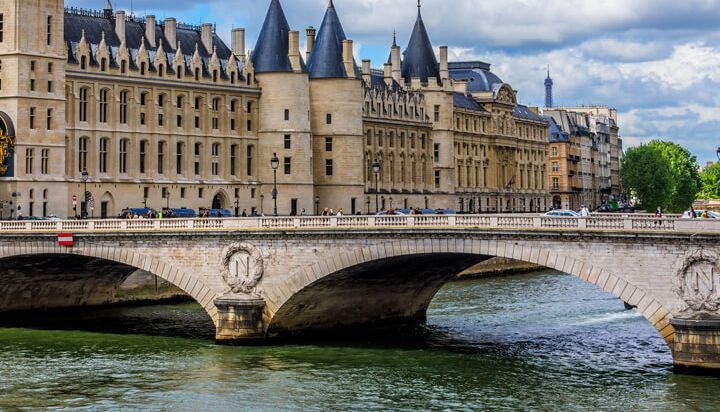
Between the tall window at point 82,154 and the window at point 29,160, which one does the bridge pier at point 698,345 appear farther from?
the tall window at point 82,154

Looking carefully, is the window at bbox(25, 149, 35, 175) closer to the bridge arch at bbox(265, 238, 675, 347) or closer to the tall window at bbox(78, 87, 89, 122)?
the tall window at bbox(78, 87, 89, 122)

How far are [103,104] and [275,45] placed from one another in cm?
1532

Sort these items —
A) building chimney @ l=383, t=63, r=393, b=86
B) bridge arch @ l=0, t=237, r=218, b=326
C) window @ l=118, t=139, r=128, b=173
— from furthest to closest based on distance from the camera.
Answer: building chimney @ l=383, t=63, r=393, b=86 < window @ l=118, t=139, r=128, b=173 < bridge arch @ l=0, t=237, r=218, b=326

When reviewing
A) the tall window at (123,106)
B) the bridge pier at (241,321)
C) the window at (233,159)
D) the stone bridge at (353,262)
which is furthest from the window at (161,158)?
the bridge pier at (241,321)

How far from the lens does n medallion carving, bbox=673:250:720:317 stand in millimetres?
46594

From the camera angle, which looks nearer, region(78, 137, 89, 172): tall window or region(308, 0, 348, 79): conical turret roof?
region(78, 137, 89, 172): tall window

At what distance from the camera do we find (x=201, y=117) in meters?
100

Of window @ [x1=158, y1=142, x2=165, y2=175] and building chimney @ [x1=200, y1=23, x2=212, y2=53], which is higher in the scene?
building chimney @ [x1=200, y1=23, x2=212, y2=53]

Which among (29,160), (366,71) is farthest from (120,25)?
(366,71)

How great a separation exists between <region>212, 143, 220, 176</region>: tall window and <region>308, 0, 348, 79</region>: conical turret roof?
1014 centimetres

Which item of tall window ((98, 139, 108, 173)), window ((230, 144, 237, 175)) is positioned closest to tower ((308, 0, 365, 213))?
window ((230, 144, 237, 175))

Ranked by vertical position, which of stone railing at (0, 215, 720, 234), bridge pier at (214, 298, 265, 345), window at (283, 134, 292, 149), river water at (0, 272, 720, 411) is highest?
window at (283, 134, 292, 149)

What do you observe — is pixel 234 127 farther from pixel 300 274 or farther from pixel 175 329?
pixel 300 274

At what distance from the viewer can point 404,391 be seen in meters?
47.3
